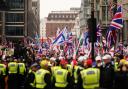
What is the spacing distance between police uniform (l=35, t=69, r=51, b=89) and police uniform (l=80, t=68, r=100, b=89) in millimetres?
1042

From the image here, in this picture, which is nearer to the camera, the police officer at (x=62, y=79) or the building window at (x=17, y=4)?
the police officer at (x=62, y=79)

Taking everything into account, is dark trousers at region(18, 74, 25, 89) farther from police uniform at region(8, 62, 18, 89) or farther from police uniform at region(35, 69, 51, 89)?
police uniform at region(35, 69, 51, 89)

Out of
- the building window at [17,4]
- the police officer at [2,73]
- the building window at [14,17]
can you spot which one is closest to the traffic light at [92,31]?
the police officer at [2,73]

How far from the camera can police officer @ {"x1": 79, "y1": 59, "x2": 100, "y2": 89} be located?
486 inches

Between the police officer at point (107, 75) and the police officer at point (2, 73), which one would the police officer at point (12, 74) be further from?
the police officer at point (107, 75)

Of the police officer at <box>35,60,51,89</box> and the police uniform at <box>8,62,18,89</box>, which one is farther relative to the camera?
the police uniform at <box>8,62,18,89</box>

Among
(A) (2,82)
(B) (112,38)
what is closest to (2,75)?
(A) (2,82)

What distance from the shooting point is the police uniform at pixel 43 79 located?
514 inches

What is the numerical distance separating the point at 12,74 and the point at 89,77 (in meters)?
6.73

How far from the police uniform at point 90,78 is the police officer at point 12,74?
254 inches

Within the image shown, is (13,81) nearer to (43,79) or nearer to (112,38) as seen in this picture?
(43,79)

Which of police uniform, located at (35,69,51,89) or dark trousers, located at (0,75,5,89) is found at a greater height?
police uniform, located at (35,69,51,89)

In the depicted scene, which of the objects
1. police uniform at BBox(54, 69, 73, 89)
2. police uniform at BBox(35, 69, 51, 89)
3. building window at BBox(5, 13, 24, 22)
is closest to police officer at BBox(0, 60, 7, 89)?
police uniform at BBox(35, 69, 51, 89)

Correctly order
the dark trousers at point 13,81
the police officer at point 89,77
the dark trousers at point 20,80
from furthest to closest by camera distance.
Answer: the dark trousers at point 20,80 < the dark trousers at point 13,81 < the police officer at point 89,77
